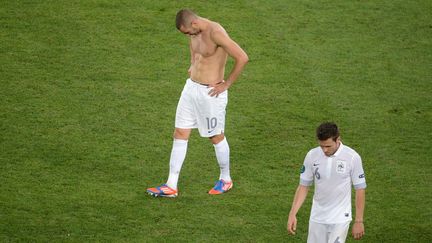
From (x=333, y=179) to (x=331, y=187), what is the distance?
0.08 m

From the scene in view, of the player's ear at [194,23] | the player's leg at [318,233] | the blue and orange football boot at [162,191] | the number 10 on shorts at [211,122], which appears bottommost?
the blue and orange football boot at [162,191]

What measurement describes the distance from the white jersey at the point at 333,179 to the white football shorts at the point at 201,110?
87.4 inches

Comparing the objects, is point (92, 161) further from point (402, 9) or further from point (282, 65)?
point (402, 9)

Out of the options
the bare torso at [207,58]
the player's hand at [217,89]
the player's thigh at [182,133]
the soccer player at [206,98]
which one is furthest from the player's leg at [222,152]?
the bare torso at [207,58]

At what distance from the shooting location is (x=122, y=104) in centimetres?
1161

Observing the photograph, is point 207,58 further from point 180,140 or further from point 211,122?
point 180,140

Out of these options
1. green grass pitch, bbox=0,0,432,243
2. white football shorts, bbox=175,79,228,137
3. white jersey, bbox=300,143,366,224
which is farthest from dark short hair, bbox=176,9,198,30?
white jersey, bbox=300,143,366,224

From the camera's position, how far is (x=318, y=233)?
7.39 m

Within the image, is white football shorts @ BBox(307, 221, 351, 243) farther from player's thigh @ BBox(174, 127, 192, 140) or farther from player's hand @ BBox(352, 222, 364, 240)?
player's thigh @ BBox(174, 127, 192, 140)

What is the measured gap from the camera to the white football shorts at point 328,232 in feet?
24.0

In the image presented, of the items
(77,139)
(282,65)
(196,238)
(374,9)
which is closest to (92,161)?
(77,139)

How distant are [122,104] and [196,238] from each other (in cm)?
342

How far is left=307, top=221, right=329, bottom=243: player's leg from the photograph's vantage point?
7.37 metres

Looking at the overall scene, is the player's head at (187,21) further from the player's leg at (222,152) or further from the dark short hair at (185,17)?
the player's leg at (222,152)
